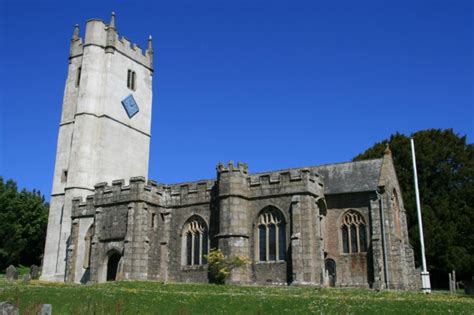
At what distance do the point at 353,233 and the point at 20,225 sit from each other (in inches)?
1455

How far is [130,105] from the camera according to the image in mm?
47188

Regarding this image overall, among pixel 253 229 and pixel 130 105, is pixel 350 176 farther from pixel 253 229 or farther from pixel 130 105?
pixel 130 105

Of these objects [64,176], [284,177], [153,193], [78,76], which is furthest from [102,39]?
[284,177]

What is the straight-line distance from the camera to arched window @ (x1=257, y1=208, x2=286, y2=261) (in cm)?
3120

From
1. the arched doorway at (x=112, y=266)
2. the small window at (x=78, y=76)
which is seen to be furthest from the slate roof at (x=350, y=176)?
the small window at (x=78, y=76)

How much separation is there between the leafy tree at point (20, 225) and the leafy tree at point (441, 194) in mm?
34922

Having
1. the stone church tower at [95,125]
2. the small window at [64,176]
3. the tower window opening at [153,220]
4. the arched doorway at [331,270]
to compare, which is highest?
the stone church tower at [95,125]

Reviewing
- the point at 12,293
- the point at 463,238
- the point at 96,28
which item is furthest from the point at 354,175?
the point at 96,28

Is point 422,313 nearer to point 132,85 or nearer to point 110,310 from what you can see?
point 110,310

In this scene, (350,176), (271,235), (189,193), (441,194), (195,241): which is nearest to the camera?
(271,235)

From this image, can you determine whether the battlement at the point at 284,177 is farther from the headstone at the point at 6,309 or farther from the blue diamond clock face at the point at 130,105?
the headstone at the point at 6,309

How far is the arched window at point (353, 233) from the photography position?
109ft

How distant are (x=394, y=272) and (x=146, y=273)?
1517 cm

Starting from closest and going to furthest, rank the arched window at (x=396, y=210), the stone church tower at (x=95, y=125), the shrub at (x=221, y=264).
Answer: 1. the shrub at (x=221, y=264)
2. the arched window at (x=396, y=210)
3. the stone church tower at (x=95, y=125)
